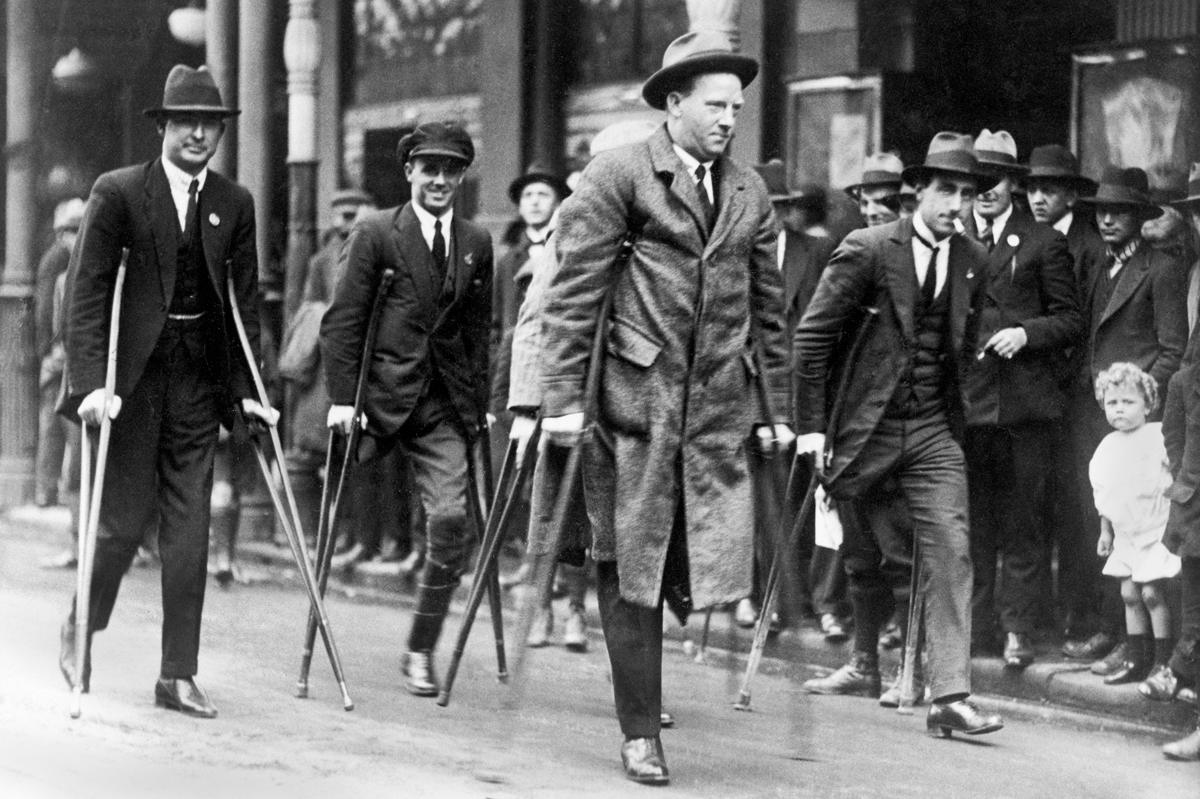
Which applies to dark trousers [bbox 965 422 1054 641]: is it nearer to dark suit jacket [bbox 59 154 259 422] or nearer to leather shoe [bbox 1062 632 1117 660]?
leather shoe [bbox 1062 632 1117 660]

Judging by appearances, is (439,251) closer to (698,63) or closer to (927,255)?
(927,255)

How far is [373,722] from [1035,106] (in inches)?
199

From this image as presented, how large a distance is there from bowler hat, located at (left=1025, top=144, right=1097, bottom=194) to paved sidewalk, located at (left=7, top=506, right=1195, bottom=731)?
1950 mm

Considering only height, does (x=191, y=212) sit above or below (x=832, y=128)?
below

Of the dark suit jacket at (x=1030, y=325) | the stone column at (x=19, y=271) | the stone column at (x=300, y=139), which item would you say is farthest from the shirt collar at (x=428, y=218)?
the stone column at (x=19, y=271)

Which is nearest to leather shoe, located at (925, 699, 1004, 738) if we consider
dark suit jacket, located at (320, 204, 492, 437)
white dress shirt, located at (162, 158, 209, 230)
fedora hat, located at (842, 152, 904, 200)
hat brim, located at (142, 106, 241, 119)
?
dark suit jacket, located at (320, 204, 492, 437)

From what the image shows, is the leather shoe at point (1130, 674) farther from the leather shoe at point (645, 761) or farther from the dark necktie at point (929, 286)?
the leather shoe at point (645, 761)

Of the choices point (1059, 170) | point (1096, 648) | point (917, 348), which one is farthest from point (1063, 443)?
point (917, 348)

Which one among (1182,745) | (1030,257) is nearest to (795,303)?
(1030,257)

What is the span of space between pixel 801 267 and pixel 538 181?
142cm

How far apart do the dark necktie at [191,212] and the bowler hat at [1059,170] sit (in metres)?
3.56

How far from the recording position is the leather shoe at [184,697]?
25.2 ft

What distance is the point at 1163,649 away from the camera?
322 inches

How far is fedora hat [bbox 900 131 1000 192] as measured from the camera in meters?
7.92
